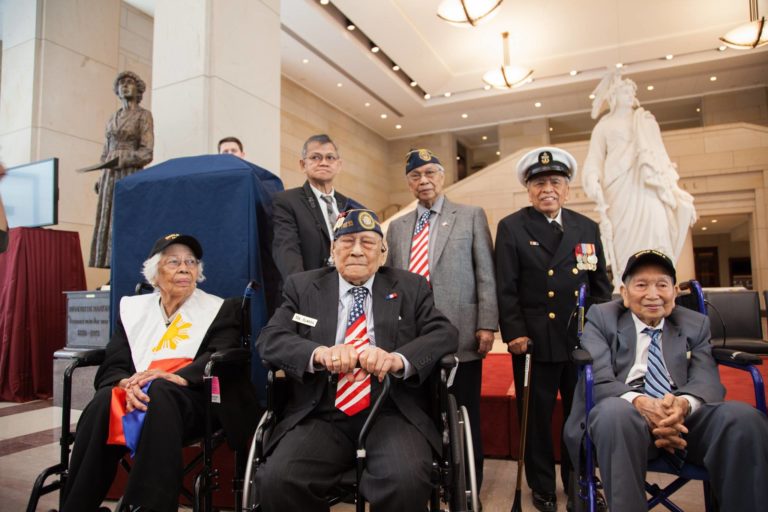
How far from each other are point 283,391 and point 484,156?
2000 centimetres

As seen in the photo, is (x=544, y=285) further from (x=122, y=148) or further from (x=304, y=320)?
(x=122, y=148)

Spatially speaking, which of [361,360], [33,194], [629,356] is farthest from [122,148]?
[629,356]

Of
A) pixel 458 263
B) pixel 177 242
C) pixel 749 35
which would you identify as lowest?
pixel 458 263

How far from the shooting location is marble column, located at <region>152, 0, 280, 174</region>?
13.5ft

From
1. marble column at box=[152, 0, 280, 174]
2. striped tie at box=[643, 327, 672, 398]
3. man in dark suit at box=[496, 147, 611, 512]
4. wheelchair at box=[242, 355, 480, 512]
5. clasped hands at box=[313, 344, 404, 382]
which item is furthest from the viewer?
marble column at box=[152, 0, 280, 174]

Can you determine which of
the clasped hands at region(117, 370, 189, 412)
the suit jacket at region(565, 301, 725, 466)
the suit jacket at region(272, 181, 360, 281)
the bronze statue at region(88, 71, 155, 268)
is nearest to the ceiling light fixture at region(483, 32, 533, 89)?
the bronze statue at region(88, 71, 155, 268)

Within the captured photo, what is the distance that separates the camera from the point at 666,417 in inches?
70.9

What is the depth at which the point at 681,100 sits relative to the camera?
591 inches

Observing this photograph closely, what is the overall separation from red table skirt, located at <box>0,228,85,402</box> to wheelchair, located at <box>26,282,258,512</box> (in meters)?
4.00

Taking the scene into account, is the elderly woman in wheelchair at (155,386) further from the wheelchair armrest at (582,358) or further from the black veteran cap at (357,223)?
the wheelchair armrest at (582,358)

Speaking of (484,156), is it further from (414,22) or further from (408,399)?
(408,399)

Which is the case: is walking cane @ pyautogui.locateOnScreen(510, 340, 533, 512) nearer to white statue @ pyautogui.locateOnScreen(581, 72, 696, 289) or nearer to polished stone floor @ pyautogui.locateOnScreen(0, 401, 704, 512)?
polished stone floor @ pyautogui.locateOnScreen(0, 401, 704, 512)

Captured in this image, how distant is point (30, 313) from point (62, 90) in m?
3.47

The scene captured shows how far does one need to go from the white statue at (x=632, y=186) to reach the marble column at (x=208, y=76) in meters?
3.65
